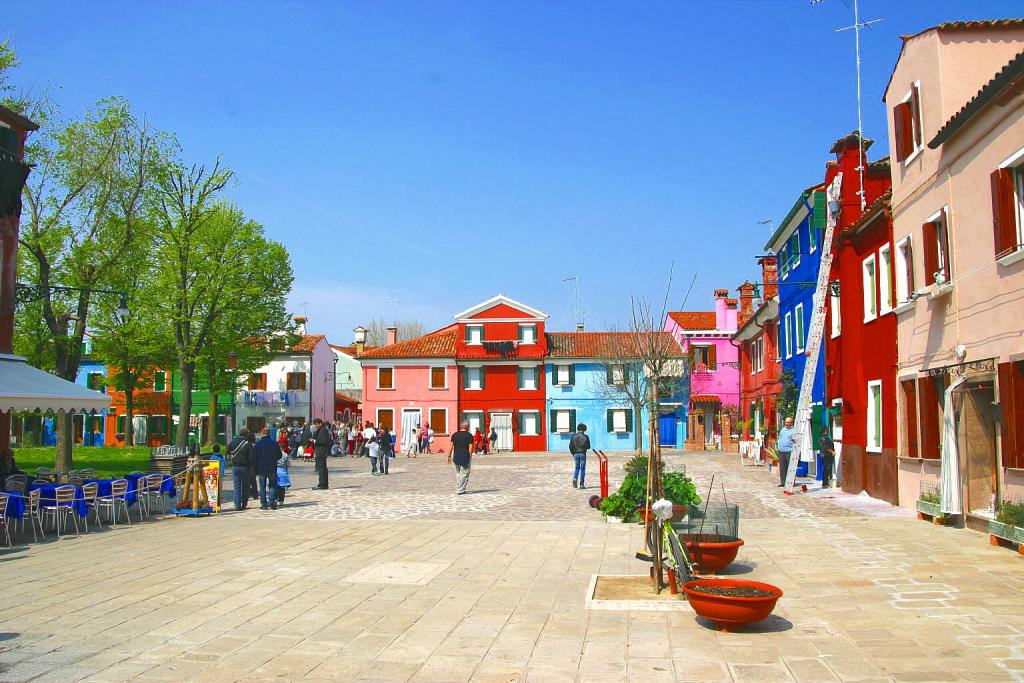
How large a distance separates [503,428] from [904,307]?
34.8 metres

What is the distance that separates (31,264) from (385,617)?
29625 mm

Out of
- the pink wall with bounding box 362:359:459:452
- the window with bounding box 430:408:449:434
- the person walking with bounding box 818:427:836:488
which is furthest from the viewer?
the pink wall with bounding box 362:359:459:452

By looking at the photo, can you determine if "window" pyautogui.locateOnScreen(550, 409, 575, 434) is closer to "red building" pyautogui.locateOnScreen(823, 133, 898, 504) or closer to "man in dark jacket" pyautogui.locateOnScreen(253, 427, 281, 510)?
"red building" pyautogui.locateOnScreen(823, 133, 898, 504)

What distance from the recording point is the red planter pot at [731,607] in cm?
663

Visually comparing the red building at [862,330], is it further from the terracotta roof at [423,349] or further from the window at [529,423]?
the terracotta roof at [423,349]

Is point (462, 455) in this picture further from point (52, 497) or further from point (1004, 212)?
point (1004, 212)

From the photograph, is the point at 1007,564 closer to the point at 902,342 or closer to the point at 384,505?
the point at 902,342

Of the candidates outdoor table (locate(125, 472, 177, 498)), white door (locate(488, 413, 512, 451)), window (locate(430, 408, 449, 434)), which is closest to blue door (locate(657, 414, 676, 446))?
white door (locate(488, 413, 512, 451))

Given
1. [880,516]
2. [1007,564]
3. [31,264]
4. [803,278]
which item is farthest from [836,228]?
[31,264]

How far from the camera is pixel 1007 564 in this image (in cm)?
959

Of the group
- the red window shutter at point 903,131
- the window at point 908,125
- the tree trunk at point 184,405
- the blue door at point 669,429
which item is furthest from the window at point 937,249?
the blue door at point 669,429

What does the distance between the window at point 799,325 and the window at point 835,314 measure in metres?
3.09

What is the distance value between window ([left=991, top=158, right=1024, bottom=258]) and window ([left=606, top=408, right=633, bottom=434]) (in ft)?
122

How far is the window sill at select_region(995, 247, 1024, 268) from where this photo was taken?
10.8 metres
